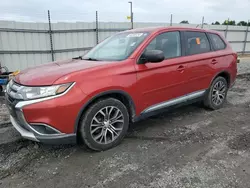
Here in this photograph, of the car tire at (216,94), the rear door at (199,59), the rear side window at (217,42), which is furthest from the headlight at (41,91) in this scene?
the rear side window at (217,42)

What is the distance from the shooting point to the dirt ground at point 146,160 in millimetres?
2459

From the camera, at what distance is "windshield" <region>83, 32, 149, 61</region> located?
11.1 feet

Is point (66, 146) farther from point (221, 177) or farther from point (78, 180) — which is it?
point (221, 177)

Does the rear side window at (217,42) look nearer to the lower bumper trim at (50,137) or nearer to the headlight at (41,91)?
the headlight at (41,91)

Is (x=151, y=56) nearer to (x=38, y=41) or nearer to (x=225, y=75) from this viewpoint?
(x=225, y=75)

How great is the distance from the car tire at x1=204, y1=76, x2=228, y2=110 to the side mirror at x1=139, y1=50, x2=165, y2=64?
186 cm

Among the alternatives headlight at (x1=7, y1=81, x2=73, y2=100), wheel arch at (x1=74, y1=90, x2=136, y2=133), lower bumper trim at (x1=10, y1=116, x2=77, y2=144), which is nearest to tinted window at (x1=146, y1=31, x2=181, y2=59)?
wheel arch at (x1=74, y1=90, x2=136, y2=133)

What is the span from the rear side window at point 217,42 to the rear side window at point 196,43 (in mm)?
196

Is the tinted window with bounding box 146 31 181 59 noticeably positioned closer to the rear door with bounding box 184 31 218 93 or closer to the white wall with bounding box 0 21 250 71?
the rear door with bounding box 184 31 218 93

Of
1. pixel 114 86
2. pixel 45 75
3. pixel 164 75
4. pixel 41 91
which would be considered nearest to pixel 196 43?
pixel 164 75

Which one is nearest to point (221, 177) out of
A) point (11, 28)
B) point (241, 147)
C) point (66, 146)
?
point (241, 147)

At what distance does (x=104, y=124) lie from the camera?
3037mm

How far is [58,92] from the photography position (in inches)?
102

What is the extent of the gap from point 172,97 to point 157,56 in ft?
3.15
